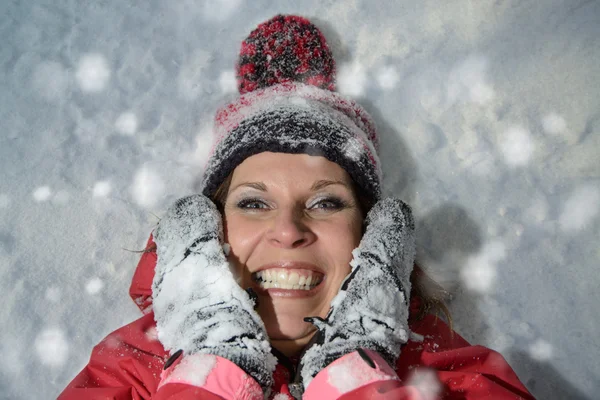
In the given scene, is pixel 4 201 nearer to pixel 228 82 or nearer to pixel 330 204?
pixel 228 82

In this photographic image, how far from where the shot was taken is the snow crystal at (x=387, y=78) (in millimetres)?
3074

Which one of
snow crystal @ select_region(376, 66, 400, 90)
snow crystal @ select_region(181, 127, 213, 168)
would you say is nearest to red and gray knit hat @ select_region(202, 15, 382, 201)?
snow crystal @ select_region(181, 127, 213, 168)

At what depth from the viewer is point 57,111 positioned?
285cm

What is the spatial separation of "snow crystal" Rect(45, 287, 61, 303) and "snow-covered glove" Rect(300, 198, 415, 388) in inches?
54.3

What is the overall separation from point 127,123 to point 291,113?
1.17m

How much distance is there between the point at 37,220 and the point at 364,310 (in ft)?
5.86

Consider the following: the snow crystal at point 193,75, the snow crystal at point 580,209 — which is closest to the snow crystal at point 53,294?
the snow crystal at point 193,75

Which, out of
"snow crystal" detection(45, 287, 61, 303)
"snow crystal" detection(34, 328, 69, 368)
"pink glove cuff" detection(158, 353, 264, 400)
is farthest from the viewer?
"snow crystal" detection(45, 287, 61, 303)

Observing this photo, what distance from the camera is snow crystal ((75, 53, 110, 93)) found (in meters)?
2.93

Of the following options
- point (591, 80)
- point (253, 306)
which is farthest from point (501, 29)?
point (253, 306)

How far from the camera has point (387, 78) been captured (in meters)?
3.08

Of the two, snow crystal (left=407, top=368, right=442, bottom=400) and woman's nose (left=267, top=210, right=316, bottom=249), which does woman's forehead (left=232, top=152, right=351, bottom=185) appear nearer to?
woman's nose (left=267, top=210, right=316, bottom=249)

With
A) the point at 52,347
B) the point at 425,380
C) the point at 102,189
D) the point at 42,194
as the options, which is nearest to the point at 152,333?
the point at 52,347

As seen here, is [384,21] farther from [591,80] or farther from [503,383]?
[503,383]
